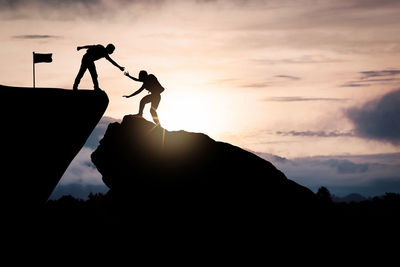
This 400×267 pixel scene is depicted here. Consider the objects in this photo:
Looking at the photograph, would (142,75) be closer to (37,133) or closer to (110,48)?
(110,48)

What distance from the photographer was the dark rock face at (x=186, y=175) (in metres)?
19.4

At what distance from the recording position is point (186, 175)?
19719mm

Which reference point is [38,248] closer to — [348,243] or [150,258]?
[150,258]

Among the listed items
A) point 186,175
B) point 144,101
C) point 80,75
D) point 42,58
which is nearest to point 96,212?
point 42,58

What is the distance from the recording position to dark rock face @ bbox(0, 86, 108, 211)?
21812mm

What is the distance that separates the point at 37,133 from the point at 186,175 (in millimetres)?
6786

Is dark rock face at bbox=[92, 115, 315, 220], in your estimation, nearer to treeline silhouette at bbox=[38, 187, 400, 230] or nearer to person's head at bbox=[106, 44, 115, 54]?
treeline silhouette at bbox=[38, 187, 400, 230]

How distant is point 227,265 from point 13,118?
34.5 ft

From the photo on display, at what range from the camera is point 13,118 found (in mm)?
22016

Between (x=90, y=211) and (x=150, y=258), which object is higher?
(x=90, y=211)

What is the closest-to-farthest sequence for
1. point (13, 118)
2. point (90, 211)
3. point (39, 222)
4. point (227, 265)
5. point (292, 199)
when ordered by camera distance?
point (227, 265) → point (292, 199) → point (13, 118) → point (39, 222) → point (90, 211)

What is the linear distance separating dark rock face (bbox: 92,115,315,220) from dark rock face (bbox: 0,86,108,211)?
2.12 metres

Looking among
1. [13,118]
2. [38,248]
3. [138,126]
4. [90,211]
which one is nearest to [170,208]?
[138,126]

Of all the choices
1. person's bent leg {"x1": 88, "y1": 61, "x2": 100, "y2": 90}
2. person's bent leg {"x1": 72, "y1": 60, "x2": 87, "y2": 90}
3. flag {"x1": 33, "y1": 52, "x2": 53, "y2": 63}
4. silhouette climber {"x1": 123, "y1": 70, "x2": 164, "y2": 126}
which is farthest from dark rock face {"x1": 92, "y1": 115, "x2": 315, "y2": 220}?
flag {"x1": 33, "y1": 52, "x2": 53, "y2": 63}
